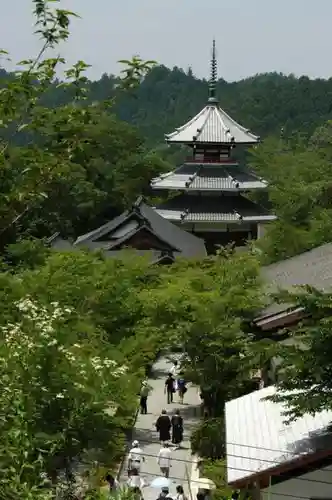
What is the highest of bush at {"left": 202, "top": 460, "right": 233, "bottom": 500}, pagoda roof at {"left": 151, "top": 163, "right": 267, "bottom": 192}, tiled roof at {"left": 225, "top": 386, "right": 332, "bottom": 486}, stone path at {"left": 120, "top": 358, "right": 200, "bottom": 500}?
pagoda roof at {"left": 151, "top": 163, "right": 267, "bottom": 192}

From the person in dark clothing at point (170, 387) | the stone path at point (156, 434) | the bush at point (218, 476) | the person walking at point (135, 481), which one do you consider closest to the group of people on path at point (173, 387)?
the person in dark clothing at point (170, 387)

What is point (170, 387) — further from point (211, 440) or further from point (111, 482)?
point (111, 482)

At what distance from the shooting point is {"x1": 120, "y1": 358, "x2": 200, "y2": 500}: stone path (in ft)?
59.7

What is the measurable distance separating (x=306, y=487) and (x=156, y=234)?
3155cm

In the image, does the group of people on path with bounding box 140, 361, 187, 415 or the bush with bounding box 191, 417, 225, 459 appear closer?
the bush with bounding box 191, 417, 225, 459

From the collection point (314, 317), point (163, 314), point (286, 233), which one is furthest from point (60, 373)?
point (286, 233)

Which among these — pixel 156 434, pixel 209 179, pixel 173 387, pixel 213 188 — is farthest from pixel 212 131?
pixel 156 434

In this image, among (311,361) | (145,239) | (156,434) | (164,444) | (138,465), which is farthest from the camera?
(145,239)

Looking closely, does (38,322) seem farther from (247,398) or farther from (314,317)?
(314,317)

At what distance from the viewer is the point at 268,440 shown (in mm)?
12445

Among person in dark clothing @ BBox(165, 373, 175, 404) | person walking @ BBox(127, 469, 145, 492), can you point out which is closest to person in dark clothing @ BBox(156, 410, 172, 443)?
person walking @ BBox(127, 469, 145, 492)

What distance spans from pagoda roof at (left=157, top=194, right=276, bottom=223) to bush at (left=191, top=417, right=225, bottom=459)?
2847 centimetres

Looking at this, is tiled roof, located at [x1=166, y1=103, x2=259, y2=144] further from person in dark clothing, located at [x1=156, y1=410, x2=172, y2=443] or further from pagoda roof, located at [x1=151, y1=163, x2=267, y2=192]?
person in dark clothing, located at [x1=156, y1=410, x2=172, y2=443]

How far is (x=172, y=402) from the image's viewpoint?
25172 millimetres
